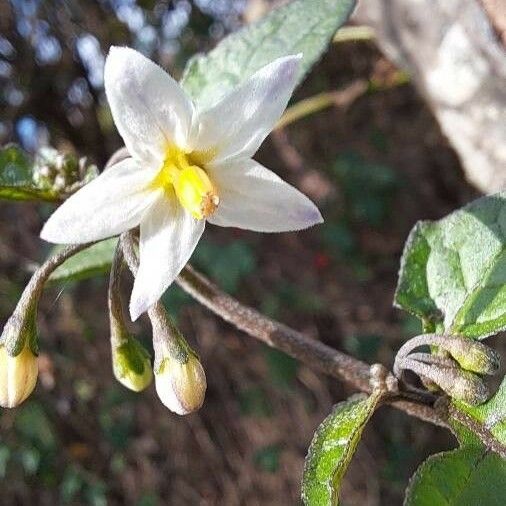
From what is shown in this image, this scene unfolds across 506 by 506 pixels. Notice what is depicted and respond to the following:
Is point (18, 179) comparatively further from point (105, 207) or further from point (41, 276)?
point (105, 207)

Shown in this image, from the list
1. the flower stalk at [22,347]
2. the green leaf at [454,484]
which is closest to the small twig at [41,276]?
the flower stalk at [22,347]

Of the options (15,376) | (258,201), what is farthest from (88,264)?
(258,201)

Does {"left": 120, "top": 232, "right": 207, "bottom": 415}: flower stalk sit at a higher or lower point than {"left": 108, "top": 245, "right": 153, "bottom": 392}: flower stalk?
higher

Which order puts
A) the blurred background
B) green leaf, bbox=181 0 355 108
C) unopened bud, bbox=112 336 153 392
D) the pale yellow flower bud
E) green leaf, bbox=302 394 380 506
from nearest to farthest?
1. green leaf, bbox=302 394 380 506
2. the pale yellow flower bud
3. unopened bud, bbox=112 336 153 392
4. green leaf, bbox=181 0 355 108
5. the blurred background

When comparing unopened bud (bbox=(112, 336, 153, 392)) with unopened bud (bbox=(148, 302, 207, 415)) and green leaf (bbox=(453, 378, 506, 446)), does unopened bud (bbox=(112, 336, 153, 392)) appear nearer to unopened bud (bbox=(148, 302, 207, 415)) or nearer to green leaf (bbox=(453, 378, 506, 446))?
unopened bud (bbox=(148, 302, 207, 415))

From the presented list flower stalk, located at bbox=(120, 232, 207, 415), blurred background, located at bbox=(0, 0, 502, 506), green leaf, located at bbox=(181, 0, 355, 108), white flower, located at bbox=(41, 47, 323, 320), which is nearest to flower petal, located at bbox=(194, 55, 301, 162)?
white flower, located at bbox=(41, 47, 323, 320)

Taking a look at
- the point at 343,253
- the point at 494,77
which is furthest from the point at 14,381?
the point at 343,253
